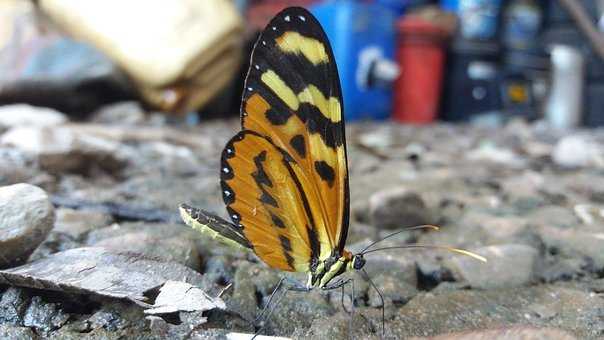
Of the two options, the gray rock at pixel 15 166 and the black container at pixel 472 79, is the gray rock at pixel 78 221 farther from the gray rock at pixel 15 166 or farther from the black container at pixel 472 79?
the black container at pixel 472 79

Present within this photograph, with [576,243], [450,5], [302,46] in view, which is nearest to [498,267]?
[576,243]

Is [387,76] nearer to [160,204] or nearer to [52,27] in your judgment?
[52,27]

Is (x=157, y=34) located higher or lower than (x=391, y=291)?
higher

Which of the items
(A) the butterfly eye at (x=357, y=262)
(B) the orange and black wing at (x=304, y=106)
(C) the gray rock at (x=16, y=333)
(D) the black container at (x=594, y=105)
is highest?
(B) the orange and black wing at (x=304, y=106)

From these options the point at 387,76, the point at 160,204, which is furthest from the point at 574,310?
the point at 387,76

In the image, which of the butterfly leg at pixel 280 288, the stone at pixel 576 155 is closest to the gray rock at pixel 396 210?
the butterfly leg at pixel 280 288

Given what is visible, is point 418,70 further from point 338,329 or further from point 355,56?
point 338,329

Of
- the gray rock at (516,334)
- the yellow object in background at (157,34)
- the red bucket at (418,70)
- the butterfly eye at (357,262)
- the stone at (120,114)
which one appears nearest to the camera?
the gray rock at (516,334)
